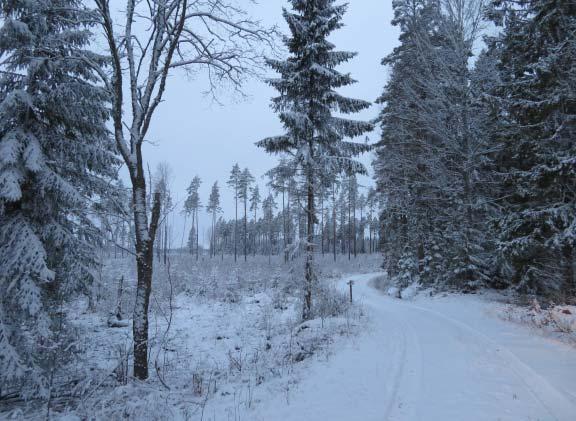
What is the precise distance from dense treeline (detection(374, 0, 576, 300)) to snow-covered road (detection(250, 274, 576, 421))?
15.5ft

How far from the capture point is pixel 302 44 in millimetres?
12492

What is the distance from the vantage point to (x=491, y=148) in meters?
14.6

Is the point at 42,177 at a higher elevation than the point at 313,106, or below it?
below

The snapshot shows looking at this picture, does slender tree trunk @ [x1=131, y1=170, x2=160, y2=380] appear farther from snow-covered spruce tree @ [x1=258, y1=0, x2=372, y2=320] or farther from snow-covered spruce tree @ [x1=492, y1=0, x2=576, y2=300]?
snow-covered spruce tree @ [x1=492, y1=0, x2=576, y2=300]

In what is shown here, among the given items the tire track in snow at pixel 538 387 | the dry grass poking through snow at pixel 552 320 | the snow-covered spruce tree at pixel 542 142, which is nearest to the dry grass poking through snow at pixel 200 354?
the tire track in snow at pixel 538 387

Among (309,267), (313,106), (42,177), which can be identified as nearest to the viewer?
(42,177)

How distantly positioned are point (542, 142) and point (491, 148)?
12.0 ft

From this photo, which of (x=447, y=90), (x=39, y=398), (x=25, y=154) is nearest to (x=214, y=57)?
(x=25, y=154)

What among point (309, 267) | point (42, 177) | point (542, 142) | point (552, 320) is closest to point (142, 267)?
point (42, 177)

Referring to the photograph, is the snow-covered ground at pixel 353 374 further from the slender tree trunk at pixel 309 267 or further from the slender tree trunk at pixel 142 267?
the slender tree trunk at pixel 309 267

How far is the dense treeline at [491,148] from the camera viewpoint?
35.6ft

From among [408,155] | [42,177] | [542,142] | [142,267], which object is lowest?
[142,267]

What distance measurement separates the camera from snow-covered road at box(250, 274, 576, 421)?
4.48 metres

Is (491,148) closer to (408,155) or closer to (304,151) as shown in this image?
(408,155)
